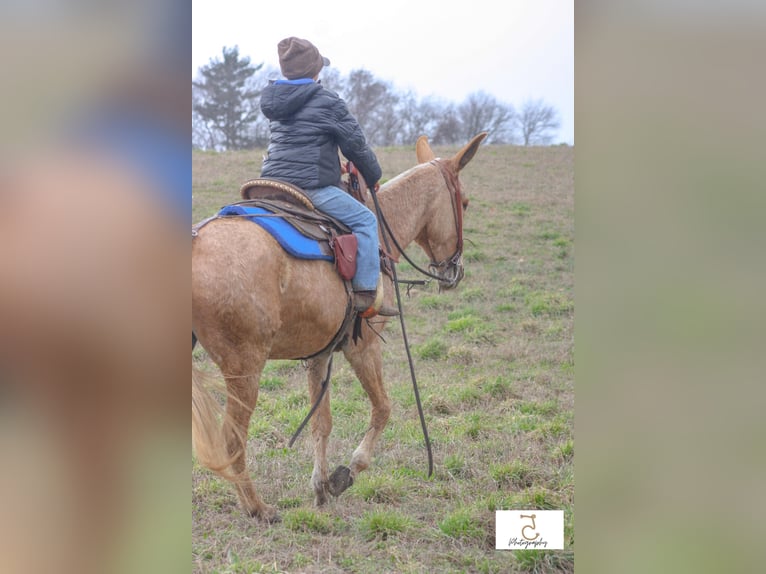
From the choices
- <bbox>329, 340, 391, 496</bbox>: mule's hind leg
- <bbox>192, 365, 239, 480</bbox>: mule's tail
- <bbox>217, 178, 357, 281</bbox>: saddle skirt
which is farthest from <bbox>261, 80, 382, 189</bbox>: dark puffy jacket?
<bbox>192, 365, 239, 480</bbox>: mule's tail

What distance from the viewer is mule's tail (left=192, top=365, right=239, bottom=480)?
8.23ft

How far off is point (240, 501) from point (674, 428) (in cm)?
230

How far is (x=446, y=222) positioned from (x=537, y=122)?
3.81 feet

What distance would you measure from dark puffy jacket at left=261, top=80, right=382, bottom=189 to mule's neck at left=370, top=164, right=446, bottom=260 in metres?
0.80

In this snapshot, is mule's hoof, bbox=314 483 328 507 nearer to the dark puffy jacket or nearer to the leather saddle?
the leather saddle

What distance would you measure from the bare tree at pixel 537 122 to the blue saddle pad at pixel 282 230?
147 cm

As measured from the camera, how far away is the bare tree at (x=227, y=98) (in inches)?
123

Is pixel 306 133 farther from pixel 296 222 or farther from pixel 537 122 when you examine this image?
pixel 537 122

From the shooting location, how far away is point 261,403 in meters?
5.11

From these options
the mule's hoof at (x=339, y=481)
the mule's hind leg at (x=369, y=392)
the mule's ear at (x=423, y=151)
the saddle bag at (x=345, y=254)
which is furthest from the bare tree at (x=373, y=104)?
the mule's hoof at (x=339, y=481)

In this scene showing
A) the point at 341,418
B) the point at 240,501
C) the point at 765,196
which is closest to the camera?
the point at 765,196

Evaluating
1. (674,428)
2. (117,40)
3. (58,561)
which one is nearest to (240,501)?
(58,561)

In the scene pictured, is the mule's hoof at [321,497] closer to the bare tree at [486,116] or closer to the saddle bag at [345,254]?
the saddle bag at [345,254]

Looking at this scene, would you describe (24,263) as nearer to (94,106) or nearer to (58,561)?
(94,106)
